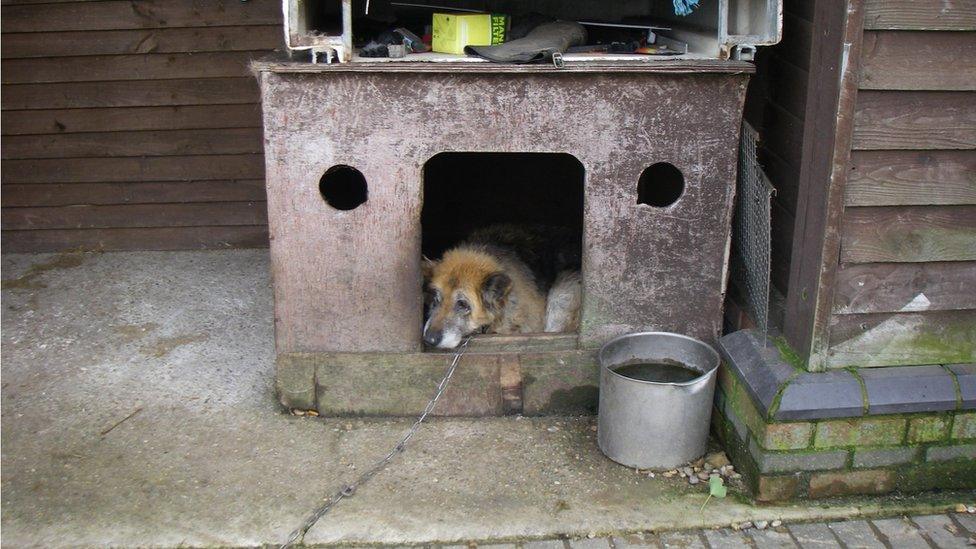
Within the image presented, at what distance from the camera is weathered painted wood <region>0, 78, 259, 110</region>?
6094mm

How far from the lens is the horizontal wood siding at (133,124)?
5957mm

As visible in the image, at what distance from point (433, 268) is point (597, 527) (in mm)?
1727

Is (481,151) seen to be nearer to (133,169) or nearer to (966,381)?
(966,381)

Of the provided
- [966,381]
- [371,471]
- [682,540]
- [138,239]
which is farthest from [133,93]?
[966,381]

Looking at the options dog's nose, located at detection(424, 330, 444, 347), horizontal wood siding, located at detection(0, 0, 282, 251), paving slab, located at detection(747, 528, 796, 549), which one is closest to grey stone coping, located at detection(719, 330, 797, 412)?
paving slab, located at detection(747, 528, 796, 549)

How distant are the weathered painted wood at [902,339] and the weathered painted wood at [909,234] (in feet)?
0.79

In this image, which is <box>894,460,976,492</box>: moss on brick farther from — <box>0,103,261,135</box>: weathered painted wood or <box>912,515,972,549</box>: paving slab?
<box>0,103,261,135</box>: weathered painted wood

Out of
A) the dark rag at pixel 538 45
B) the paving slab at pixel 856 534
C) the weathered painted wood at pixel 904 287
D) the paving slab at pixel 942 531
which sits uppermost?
the dark rag at pixel 538 45

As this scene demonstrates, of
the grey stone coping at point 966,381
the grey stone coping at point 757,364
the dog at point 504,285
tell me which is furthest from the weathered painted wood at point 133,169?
the grey stone coping at point 966,381

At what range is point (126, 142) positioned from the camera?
6.23 m

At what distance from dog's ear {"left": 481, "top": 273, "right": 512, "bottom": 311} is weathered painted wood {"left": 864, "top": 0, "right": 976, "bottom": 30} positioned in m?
2.13

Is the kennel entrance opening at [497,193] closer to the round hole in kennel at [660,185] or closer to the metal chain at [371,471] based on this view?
the round hole in kennel at [660,185]

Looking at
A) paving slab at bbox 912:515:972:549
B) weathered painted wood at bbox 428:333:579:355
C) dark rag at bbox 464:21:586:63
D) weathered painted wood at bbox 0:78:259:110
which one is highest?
dark rag at bbox 464:21:586:63

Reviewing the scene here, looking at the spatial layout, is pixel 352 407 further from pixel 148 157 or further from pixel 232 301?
pixel 148 157
